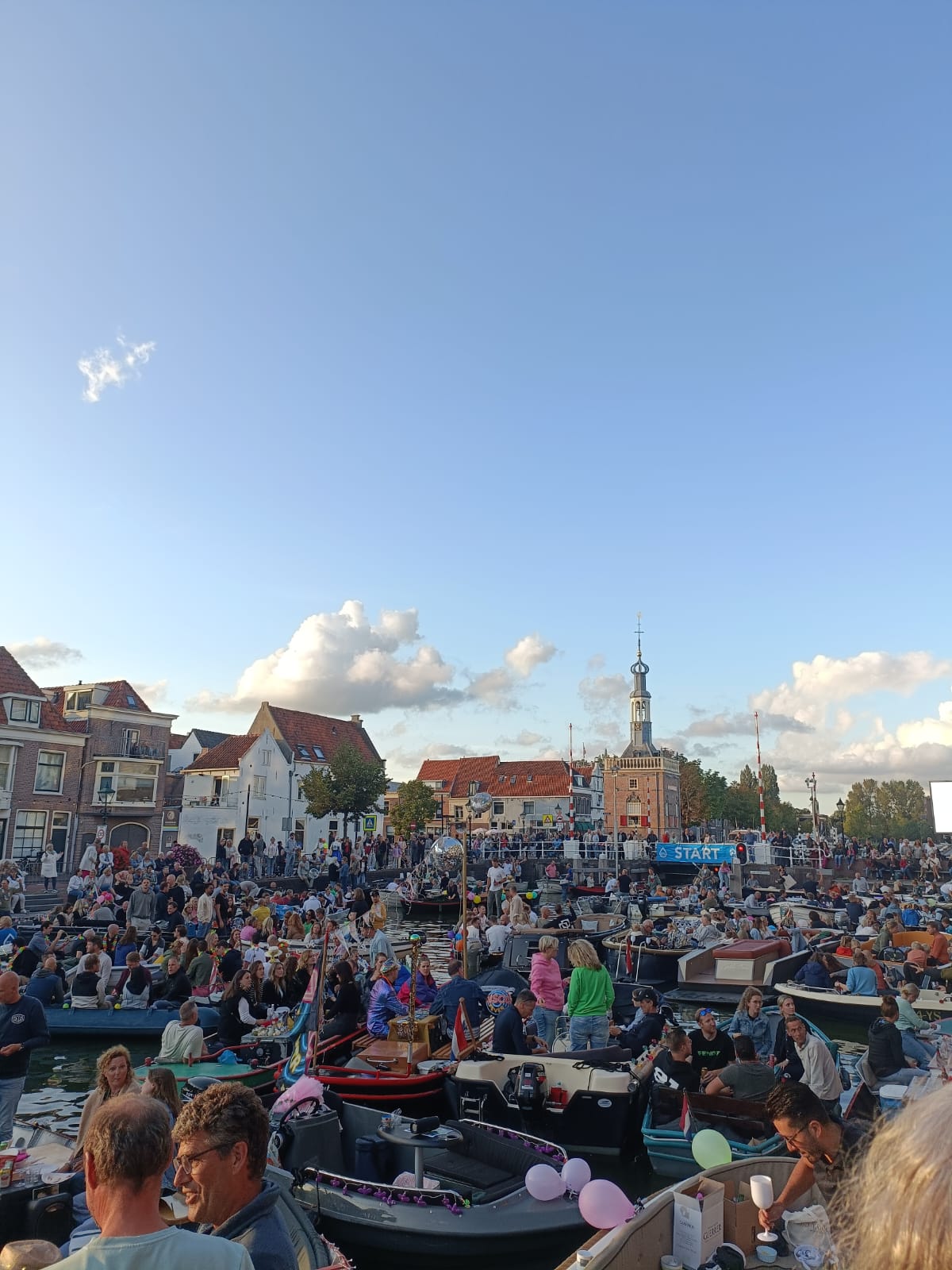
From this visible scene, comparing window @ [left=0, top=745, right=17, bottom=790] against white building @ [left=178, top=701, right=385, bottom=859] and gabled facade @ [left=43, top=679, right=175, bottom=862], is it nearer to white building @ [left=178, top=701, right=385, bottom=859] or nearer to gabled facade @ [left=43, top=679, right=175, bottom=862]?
gabled facade @ [left=43, top=679, right=175, bottom=862]

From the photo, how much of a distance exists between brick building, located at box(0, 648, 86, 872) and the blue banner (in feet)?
97.1

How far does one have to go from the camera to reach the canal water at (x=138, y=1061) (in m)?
10.7

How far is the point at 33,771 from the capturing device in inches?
1581

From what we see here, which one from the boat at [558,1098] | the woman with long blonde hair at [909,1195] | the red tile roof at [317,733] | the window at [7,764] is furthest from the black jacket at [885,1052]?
the red tile roof at [317,733]

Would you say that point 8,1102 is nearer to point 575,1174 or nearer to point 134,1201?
point 575,1174

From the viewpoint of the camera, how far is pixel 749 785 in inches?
4409

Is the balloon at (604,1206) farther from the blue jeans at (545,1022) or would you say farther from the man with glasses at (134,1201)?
the blue jeans at (545,1022)

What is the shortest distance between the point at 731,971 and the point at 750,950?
753mm

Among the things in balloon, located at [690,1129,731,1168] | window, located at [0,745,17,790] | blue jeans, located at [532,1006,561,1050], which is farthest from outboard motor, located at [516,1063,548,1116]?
window, located at [0,745,17,790]

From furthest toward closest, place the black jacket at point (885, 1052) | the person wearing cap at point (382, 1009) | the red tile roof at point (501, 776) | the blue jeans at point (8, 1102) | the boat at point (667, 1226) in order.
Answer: the red tile roof at point (501, 776) → the person wearing cap at point (382, 1009) → the black jacket at point (885, 1052) → the blue jeans at point (8, 1102) → the boat at point (667, 1226)

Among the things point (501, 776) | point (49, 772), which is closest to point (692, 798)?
point (501, 776)

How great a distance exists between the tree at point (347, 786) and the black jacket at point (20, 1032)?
47.1 metres

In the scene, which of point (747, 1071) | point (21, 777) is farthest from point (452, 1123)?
point (21, 777)

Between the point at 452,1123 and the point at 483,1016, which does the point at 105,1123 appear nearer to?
the point at 452,1123
